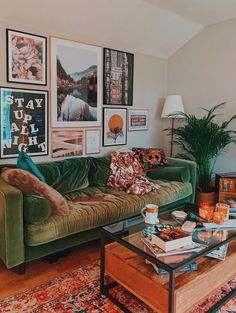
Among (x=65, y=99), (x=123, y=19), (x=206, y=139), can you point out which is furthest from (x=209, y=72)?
(x=65, y=99)

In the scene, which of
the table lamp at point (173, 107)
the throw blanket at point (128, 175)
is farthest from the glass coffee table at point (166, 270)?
the table lamp at point (173, 107)

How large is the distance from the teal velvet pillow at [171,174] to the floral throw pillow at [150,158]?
8 centimetres

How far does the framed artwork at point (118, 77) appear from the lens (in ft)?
11.7

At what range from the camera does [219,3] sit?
10.3 feet

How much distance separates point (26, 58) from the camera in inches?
112

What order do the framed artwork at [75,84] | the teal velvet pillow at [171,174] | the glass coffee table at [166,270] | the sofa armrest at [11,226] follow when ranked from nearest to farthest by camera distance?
the glass coffee table at [166,270]
the sofa armrest at [11,226]
the framed artwork at [75,84]
the teal velvet pillow at [171,174]

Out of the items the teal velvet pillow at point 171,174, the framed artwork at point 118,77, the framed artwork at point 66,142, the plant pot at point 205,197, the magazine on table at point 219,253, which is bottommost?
the plant pot at point 205,197

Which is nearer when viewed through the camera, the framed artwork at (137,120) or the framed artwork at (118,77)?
the framed artwork at (118,77)

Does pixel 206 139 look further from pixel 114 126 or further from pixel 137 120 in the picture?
pixel 114 126

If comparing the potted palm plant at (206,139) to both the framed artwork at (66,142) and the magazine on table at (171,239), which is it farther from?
the magazine on table at (171,239)

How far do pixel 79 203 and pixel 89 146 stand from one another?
3.52 feet

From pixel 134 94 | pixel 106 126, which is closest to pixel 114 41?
pixel 134 94

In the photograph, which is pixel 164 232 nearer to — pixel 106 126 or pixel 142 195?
pixel 142 195

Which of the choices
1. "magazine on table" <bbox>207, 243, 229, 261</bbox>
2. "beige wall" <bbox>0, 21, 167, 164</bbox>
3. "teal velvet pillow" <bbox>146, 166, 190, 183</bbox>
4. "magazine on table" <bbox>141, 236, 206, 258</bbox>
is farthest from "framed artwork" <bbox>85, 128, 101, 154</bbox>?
"magazine on table" <bbox>207, 243, 229, 261</bbox>
